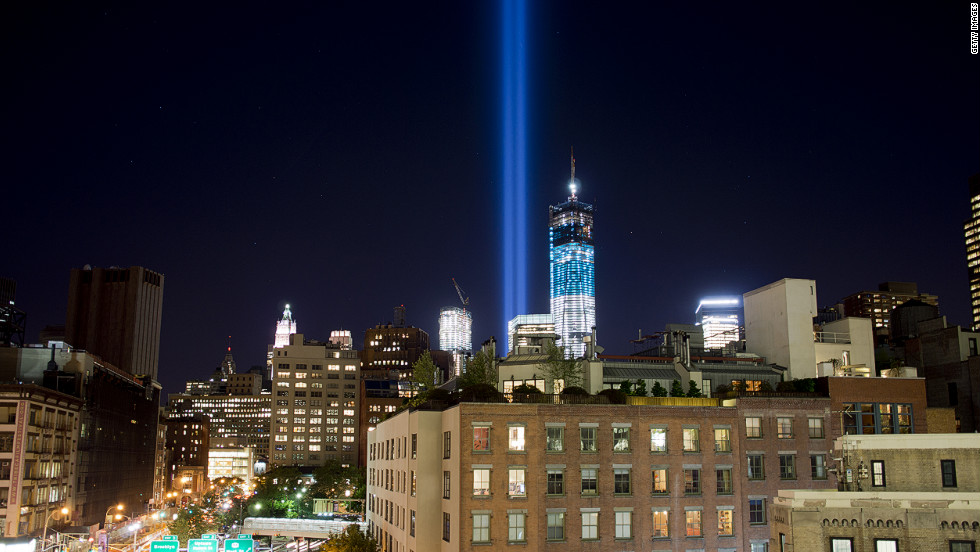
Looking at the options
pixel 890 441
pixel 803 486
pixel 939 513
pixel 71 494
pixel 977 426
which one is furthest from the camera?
pixel 71 494

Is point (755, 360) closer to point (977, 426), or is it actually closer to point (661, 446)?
point (977, 426)

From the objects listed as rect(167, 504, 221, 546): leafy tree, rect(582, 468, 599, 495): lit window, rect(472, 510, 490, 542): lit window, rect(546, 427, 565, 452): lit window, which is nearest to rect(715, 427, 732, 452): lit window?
rect(582, 468, 599, 495): lit window

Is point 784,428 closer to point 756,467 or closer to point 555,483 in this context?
point 756,467

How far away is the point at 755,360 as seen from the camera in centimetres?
9275

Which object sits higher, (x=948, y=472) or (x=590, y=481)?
(x=948, y=472)

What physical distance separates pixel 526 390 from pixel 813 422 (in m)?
24.9

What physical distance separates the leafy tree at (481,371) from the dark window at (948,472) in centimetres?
5218

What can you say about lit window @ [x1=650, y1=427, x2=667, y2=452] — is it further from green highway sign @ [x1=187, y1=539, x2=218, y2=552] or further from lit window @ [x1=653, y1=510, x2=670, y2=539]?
green highway sign @ [x1=187, y1=539, x2=218, y2=552]

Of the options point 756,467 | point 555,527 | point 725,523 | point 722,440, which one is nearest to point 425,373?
point 555,527

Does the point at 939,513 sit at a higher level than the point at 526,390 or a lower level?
lower

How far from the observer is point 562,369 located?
273 ft

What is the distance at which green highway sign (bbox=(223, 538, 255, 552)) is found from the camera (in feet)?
202

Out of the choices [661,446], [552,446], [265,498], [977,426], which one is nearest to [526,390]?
[552,446]

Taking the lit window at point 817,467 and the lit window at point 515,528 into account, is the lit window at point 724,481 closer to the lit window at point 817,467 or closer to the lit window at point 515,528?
the lit window at point 817,467
